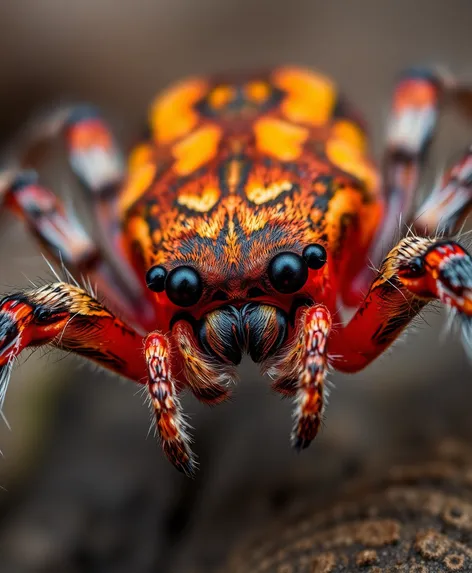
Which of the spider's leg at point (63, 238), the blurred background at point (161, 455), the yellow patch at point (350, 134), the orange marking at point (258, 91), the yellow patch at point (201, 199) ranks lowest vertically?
the blurred background at point (161, 455)

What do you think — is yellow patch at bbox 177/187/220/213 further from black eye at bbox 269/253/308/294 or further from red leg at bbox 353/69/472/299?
red leg at bbox 353/69/472/299

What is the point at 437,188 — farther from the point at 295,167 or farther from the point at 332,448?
the point at 332,448

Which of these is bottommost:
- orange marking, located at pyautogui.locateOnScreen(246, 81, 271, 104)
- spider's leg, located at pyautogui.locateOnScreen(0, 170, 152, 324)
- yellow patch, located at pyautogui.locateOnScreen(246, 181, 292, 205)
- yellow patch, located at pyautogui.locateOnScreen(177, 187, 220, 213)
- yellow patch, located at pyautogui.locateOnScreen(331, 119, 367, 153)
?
spider's leg, located at pyautogui.locateOnScreen(0, 170, 152, 324)

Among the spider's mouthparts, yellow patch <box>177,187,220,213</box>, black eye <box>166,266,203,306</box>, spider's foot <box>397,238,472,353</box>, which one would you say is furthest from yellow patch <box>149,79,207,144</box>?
spider's foot <box>397,238,472,353</box>

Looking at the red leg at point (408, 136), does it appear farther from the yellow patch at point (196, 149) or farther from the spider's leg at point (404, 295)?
the yellow patch at point (196, 149)

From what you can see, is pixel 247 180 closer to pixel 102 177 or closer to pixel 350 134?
pixel 350 134

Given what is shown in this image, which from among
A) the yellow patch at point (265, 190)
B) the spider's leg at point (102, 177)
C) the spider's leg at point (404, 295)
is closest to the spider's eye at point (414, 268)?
the spider's leg at point (404, 295)

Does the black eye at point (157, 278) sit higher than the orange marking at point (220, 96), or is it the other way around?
the orange marking at point (220, 96)
